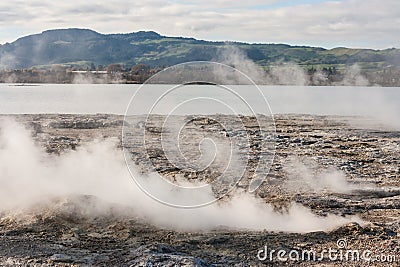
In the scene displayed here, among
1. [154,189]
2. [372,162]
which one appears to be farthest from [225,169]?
[372,162]

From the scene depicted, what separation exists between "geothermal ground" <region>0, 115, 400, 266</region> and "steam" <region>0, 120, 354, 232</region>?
0.86 ft

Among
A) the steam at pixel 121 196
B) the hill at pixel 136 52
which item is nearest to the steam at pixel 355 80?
the hill at pixel 136 52

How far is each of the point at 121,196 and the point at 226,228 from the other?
2847mm

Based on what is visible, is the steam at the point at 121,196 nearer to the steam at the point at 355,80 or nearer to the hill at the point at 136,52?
the steam at the point at 355,80

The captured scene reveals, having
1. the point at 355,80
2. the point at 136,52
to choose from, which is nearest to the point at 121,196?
the point at 355,80

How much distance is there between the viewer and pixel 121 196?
1111cm

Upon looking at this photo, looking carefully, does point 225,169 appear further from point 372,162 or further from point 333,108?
point 333,108

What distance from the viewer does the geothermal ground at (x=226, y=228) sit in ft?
26.6

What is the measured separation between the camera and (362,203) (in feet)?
38.7

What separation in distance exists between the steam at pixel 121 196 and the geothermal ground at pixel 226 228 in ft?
0.86

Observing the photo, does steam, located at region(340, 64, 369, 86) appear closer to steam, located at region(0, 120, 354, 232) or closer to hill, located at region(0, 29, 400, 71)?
hill, located at region(0, 29, 400, 71)

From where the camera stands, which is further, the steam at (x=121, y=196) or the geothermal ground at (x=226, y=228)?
the steam at (x=121, y=196)

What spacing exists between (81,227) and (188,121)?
1751 cm

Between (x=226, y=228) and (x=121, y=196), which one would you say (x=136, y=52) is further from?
(x=226, y=228)
